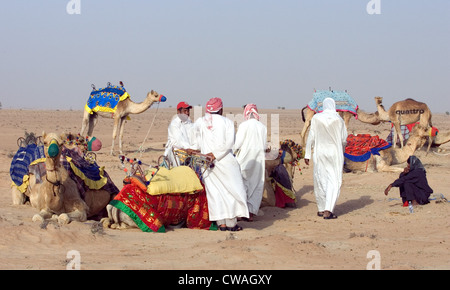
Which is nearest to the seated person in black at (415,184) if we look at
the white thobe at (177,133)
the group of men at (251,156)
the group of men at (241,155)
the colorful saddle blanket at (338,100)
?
the group of men at (251,156)

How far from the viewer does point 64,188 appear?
28.1 feet

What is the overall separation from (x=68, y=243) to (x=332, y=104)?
5.19 meters

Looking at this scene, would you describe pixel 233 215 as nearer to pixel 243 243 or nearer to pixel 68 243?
pixel 243 243

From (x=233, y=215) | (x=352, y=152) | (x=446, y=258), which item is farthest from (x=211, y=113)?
(x=352, y=152)

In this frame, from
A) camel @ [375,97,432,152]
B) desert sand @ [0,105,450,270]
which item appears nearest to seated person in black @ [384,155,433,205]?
desert sand @ [0,105,450,270]

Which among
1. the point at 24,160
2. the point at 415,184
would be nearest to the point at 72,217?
the point at 24,160

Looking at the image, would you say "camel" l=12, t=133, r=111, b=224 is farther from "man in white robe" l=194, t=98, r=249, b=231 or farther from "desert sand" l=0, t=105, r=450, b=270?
"man in white robe" l=194, t=98, r=249, b=231

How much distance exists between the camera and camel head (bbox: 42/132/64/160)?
7965 millimetres

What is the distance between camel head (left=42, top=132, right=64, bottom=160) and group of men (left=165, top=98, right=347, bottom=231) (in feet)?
5.82

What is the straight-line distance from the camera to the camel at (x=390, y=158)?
15.4 m

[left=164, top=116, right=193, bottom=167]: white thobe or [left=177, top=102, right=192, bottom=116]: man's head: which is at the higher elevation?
[left=177, top=102, right=192, bottom=116]: man's head

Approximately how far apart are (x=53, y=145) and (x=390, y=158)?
9.59 m

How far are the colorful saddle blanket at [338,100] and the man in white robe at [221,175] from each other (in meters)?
11.0

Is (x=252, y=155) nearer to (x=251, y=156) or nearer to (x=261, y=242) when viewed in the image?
(x=251, y=156)
